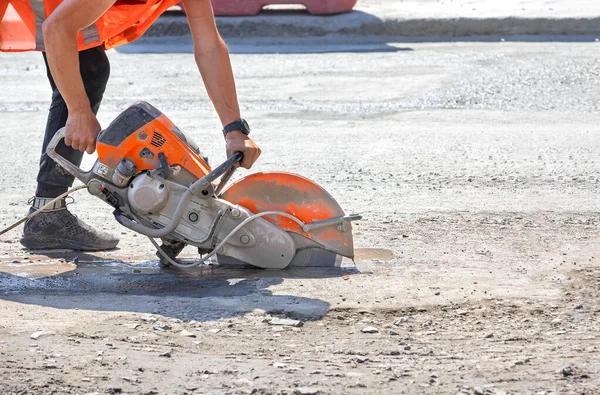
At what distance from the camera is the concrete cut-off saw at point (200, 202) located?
3787mm

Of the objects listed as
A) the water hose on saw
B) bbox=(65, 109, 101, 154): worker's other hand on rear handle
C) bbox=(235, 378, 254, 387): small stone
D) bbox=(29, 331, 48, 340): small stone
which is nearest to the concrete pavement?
the water hose on saw

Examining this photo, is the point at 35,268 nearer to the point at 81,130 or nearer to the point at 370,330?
the point at 81,130

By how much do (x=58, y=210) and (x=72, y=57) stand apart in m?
0.95

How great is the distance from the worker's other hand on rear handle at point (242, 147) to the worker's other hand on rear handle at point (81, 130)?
1.69 ft

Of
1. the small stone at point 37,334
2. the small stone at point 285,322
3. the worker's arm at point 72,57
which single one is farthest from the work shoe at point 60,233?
the small stone at point 285,322

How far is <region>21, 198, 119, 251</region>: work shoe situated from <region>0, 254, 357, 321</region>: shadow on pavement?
0.36 feet

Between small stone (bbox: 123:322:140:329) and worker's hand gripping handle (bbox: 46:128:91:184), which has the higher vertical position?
worker's hand gripping handle (bbox: 46:128:91:184)

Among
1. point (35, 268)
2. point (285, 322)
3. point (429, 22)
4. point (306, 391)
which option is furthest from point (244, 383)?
point (429, 22)

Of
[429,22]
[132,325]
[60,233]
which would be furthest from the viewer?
[429,22]

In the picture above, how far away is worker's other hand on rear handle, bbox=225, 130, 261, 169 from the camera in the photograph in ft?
12.8

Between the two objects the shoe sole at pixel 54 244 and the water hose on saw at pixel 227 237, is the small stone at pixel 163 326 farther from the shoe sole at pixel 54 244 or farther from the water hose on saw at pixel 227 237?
the shoe sole at pixel 54 244

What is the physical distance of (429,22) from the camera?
1042cm

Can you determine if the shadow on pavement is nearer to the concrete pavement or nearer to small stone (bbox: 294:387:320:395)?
small stone (bbox: 294:387:320:395)

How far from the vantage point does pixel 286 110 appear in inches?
280
